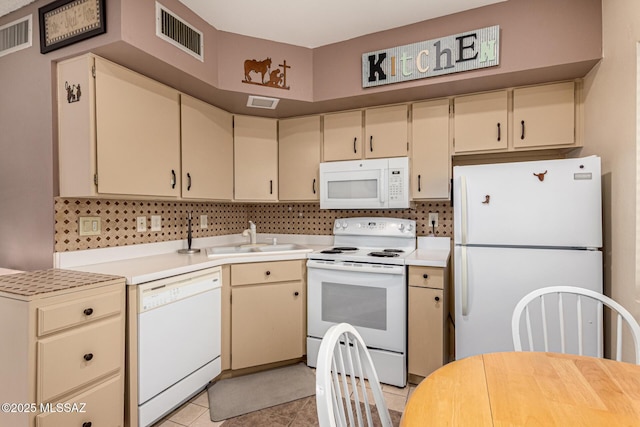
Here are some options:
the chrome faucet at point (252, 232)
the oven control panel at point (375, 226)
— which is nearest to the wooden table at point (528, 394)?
the oven control panel at point (375, 226)

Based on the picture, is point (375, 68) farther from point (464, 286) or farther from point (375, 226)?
point (464, 286)

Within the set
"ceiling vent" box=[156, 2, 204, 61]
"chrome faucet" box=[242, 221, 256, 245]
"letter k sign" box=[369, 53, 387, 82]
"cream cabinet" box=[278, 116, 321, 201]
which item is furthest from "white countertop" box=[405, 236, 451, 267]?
"ceiling vent" box=[156, 2, 204, 61]

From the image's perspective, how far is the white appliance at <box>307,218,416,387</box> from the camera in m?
2.21

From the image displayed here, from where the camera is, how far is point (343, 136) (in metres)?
2.77

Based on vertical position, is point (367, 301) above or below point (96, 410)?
above

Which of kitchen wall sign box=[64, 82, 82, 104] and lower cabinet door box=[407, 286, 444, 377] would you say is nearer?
kitchen wall sign box=[64, 82, 82, 104]

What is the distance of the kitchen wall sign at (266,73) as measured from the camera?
7.88ft

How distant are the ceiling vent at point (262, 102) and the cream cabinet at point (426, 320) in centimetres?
168

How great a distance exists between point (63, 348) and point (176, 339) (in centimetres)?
60

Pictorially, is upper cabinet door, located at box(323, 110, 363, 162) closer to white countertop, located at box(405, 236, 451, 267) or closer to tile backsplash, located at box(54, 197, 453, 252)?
tile backsplash, located at box(54, 197, 453, 252)

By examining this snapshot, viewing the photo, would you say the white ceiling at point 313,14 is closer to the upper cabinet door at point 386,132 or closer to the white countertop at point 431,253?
the upper cabinet door at point 386,132

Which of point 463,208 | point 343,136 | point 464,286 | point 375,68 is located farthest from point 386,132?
point 464,286

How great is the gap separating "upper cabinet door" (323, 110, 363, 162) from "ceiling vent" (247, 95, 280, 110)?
19.0 inches

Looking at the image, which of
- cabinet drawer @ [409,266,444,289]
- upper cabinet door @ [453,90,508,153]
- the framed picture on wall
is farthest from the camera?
upper cabinet door @ [453,90,508,153]
